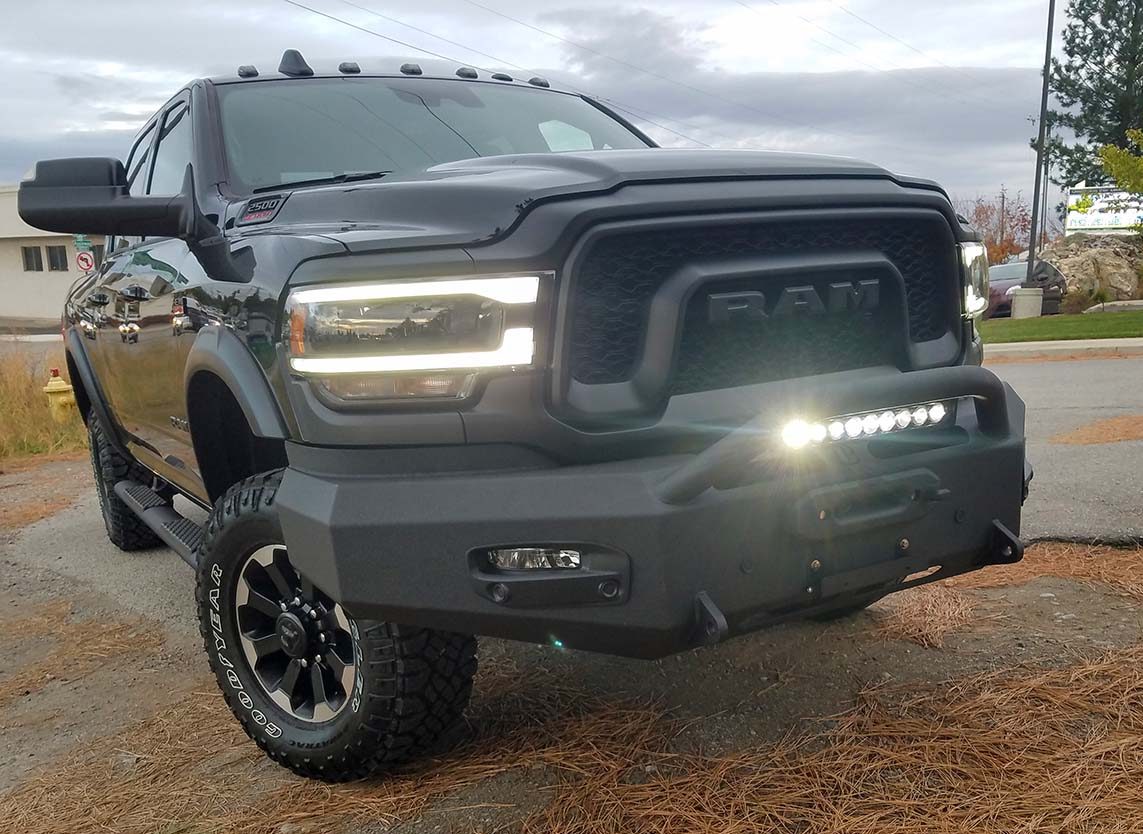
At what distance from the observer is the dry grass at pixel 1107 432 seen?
654 centimetres

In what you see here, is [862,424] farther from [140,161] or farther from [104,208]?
[140,161]

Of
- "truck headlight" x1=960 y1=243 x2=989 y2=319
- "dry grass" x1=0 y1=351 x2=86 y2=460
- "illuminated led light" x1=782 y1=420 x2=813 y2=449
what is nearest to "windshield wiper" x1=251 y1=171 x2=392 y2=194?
"illuminated led light" x1=782 y1=420 x2=813 y2=449

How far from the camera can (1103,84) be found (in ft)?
149

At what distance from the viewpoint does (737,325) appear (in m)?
2.35

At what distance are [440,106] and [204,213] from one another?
99 cm

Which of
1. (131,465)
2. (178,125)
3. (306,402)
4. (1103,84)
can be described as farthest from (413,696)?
(1103,84)

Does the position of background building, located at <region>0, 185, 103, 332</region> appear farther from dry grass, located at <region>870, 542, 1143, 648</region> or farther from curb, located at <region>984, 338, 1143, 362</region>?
dry grass, located at <region>870, 542, 1143, 648</region>

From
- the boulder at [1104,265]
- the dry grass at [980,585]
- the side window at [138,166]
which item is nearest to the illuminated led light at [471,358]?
the dry grass at [980,585]

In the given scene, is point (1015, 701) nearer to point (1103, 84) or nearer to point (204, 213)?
point (204, 213)

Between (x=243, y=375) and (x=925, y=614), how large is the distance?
2467mm

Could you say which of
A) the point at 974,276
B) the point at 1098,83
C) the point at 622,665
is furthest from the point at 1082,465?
the point at 1098,83

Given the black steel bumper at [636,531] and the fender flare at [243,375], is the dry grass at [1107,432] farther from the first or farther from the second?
the fender flare at [243,375]

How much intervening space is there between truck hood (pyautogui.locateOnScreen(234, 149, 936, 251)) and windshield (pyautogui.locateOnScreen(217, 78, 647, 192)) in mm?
562

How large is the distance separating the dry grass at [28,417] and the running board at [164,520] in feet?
17.2
